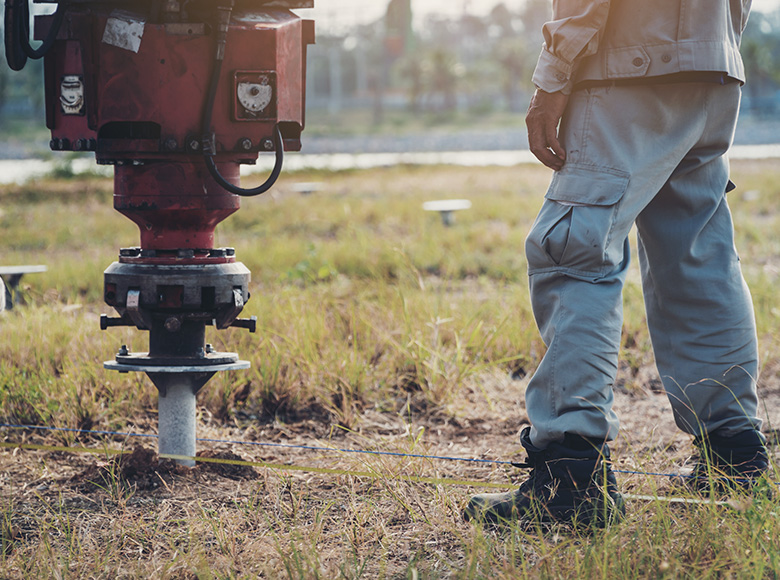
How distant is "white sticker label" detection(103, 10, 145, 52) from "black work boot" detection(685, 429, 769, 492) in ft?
5.14

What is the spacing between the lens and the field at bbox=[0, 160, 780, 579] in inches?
63.9

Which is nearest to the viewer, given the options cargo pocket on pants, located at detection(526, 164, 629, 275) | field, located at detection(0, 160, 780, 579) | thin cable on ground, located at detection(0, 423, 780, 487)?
field, located at detection(0, 160, 780, 579)

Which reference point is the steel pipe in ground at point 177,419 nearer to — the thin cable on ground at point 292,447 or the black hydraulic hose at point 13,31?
the thin cable on ground at point 292,447

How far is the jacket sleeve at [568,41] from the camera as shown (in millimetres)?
1854

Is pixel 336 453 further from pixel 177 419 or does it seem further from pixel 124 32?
pixel 124 32

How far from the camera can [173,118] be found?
6.22 feet

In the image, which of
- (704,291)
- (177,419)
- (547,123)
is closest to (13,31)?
(177,419)

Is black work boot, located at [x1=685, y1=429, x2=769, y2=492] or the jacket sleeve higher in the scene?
the jacket sleeve

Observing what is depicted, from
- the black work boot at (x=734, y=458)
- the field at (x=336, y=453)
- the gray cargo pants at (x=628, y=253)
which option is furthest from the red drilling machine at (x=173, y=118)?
the black work boot at (x=734, y=458)

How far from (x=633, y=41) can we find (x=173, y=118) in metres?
1.02

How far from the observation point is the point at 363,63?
99438 millimetres

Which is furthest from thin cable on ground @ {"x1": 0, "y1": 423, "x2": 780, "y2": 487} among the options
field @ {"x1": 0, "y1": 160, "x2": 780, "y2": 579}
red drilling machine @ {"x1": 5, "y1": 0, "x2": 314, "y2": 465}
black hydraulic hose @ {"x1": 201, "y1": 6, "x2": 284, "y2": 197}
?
black hydraulic hose @ {"x1": 201, "y1": 6, "x2": 284, "y2": 197}

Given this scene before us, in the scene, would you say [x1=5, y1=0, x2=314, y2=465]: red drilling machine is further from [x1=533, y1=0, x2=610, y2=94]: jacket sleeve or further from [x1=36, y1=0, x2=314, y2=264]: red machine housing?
[x1=533, y1=0, x2=610, y2=94]: jacket sleeve

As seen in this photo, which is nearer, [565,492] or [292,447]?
[565,492]
